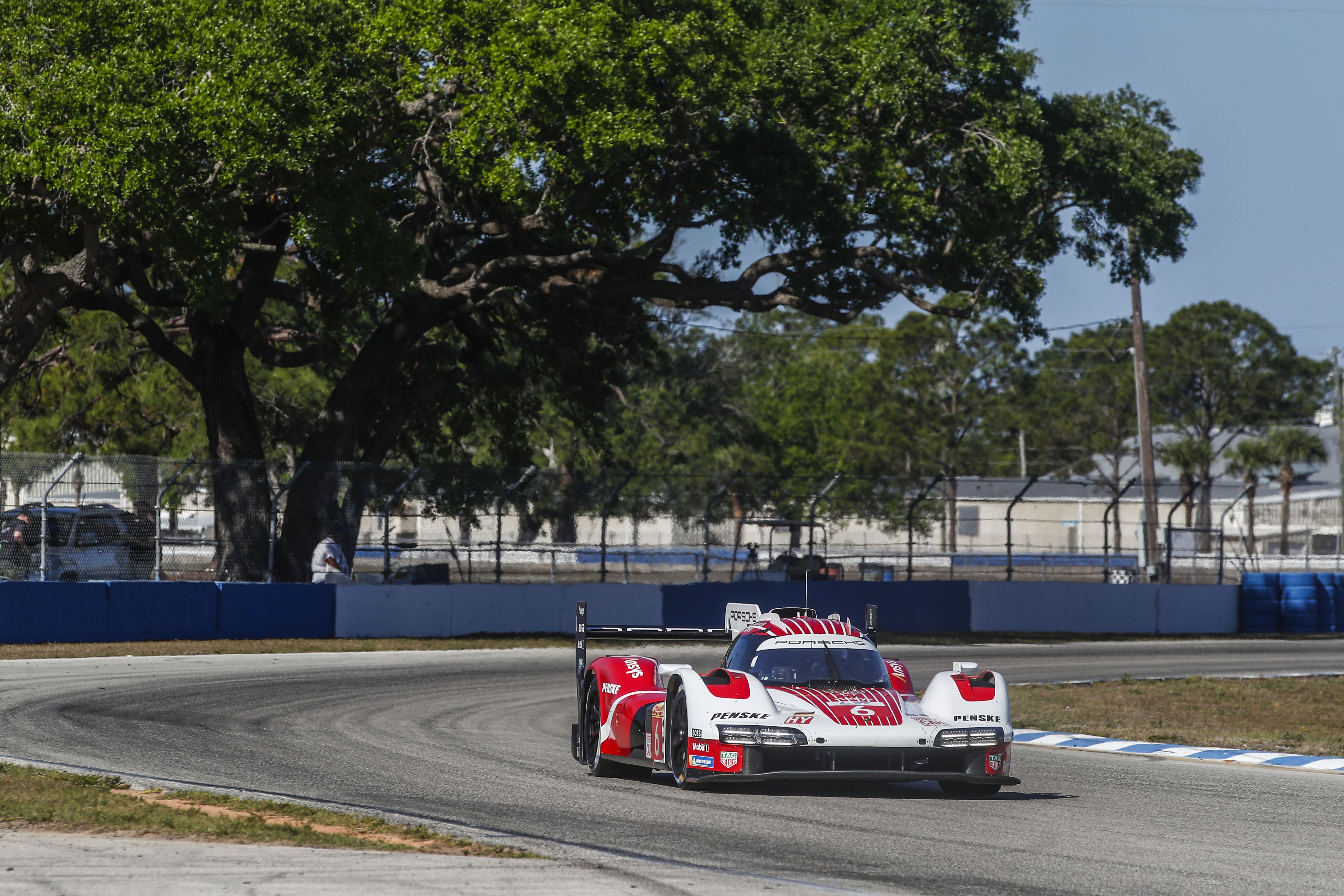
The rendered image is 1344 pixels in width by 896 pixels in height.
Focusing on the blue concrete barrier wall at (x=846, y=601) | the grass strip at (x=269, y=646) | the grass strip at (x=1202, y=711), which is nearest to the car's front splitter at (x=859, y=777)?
the grass strip at (x=1202, y=711)

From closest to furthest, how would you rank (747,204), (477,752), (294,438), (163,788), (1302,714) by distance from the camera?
(163,788), (477,752), (1302,714), (747,204), (294,438)

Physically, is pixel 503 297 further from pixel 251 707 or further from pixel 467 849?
pixel 467 849

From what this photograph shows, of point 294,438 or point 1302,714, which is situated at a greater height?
point 294,438

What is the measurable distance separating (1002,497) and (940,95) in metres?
10.7

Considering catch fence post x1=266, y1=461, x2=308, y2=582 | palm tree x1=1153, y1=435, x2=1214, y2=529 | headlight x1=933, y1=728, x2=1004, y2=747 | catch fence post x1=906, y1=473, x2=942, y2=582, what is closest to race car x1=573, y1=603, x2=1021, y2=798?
headlight x1=933, y1=728, x2=1004, y2=747

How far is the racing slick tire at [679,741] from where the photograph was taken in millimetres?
8773

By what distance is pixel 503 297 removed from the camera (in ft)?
89.5

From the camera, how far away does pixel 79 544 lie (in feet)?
66.0

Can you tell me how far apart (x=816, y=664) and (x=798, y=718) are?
798 mm

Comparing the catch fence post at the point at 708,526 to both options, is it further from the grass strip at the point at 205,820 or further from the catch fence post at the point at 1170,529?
the grass strip at the point at 205,820

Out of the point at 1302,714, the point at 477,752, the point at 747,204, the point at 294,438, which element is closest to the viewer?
the point at 477,752

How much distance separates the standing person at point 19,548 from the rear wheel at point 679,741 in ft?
45.2

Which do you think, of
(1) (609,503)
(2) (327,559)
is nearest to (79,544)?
(2) (327,559)

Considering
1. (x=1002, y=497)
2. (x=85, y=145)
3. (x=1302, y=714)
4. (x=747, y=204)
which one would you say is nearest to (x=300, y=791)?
(x=1302, y=714)
